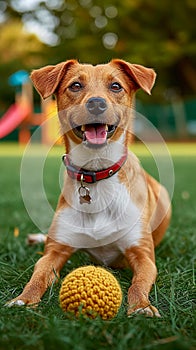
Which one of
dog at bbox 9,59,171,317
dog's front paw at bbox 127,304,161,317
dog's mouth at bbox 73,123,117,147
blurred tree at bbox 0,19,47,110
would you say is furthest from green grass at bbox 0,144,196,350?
blurred tree at bbox 0,19,47,110

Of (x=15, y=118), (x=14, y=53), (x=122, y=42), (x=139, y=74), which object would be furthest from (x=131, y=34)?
(x=139, y=74)

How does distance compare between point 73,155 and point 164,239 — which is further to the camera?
point 164,239

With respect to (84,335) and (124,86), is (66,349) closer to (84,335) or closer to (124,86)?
(84,335)

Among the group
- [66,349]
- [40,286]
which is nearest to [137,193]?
[40,286]

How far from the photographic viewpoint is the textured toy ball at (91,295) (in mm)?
2566

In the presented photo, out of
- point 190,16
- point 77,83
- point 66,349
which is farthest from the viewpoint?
point 190,16

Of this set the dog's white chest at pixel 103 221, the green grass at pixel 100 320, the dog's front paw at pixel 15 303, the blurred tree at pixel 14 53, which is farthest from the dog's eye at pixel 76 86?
the blurred tree at pixel 14 53

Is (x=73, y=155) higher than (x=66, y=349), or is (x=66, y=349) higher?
(x=73, y=155)

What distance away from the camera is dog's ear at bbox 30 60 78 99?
3676 millimetres

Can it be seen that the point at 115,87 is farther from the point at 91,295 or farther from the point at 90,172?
the point at 91,295

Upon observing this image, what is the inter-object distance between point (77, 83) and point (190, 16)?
103 ft

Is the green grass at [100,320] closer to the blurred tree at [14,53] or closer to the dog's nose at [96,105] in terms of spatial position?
the dog's nose at [96,105]

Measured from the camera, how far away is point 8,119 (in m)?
24.3

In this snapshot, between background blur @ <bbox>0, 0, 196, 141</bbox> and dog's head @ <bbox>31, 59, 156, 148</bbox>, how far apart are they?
92.0 ft
